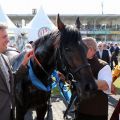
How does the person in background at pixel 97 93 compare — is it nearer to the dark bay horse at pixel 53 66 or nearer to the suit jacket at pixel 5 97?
the dark bay horse at pixel 53 66

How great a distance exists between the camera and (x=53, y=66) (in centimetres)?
450

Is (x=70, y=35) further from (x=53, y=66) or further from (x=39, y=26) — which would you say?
(x=39, y=26)

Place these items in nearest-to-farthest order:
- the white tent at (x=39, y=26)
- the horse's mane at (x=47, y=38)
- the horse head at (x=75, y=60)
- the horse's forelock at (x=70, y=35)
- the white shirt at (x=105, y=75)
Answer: the horse head at (x=75, y=60), the horse's forelock at (x=70, y=35), the white shirt at (x=105, y=75), the horse's mane at (x=47, y=38), the white tent at (x=39, y=26)

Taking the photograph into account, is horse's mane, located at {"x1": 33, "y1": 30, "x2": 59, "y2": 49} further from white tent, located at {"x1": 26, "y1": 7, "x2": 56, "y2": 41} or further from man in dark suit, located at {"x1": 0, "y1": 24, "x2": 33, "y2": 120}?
white tent, located at {"x1": 26, "y1": 7, "x2": 56, "y2": 41}

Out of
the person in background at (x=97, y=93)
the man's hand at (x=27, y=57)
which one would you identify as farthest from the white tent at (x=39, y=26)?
the man's hand at (x=27, y=57)

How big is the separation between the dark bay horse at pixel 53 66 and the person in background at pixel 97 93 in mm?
305

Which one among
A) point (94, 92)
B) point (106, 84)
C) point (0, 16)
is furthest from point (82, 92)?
point (0, 16)

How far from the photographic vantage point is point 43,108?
16.2ft

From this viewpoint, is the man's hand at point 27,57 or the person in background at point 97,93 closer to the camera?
the man's hand at point 27,57

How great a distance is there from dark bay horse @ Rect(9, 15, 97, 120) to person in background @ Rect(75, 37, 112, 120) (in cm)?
31

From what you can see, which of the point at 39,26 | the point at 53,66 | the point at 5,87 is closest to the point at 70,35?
the point at 53,66

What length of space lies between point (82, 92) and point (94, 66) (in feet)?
1.85

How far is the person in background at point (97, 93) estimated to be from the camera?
13.1 feet

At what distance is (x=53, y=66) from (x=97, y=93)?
78 centimetres
